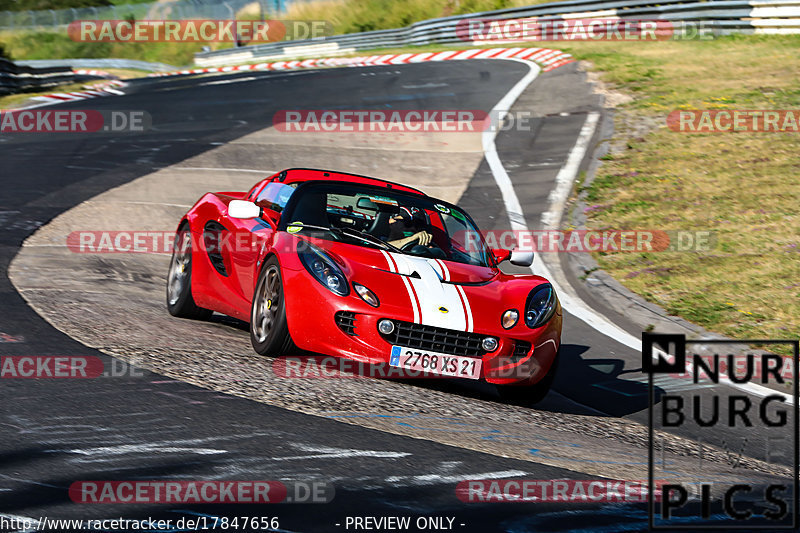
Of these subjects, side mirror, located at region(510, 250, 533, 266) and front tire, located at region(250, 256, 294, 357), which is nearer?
front tire, located at region(250, 256, 294, 357)

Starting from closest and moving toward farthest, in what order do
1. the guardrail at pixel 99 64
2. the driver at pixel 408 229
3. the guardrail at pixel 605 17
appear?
the driver at pixel 408 229, the guardrail at pixel 605 17, the guardrail at pixel 99 64

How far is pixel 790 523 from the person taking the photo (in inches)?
152

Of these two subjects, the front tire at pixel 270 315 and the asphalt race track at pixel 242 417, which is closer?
the asphalt race track at pixel 242 417

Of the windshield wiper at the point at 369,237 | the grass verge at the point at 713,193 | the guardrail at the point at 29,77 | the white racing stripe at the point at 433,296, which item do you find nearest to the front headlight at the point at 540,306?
the white racing stripe at the point at 433,296

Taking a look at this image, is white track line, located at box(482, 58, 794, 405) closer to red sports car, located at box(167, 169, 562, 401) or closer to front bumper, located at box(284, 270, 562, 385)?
red sports car, located at box(167, 169, 562, 401)

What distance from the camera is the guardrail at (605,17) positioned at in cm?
2744

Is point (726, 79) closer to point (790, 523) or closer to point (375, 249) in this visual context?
point (375, 249)

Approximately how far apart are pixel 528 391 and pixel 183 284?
3184 mm

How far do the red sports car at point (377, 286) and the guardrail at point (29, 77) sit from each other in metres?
21.0

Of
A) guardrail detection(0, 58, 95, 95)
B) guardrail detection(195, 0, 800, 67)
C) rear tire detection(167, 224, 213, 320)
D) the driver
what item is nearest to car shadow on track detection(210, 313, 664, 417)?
rear tire detection(167, 224, 213, 320)

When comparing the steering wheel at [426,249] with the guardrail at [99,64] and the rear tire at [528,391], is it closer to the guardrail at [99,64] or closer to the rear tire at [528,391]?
the rear tire at [528,391]

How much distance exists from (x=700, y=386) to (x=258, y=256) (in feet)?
11.0

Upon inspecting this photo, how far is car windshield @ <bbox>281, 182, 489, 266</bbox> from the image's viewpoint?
739 cm

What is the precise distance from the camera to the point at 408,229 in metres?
7.67
